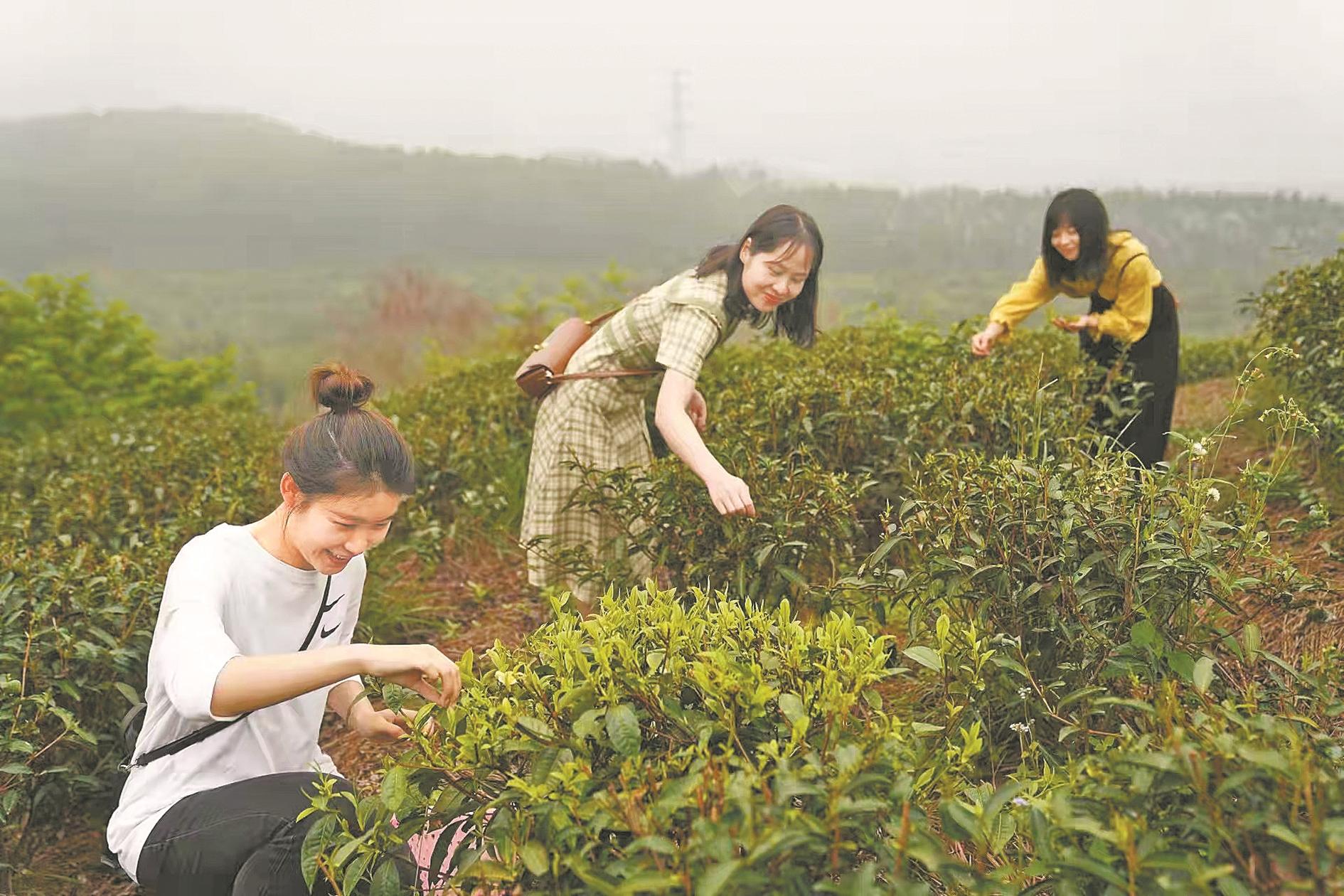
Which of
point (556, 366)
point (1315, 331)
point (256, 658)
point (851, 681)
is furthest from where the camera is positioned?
point (1315, 331)

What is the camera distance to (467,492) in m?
4.84

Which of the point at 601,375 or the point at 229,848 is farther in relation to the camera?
the point at 601,375

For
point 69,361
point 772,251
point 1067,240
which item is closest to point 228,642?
point 772,251

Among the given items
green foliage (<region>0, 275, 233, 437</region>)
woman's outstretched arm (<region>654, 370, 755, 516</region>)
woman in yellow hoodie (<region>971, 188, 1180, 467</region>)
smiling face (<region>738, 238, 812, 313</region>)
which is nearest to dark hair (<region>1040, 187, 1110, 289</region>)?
woman in yellow hoodie (<region>971, 188, 1180, 467</region>)

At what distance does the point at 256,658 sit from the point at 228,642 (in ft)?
0.41

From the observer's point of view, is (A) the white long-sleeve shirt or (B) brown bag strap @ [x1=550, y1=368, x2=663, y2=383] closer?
(A) the white long-sleeve shirt

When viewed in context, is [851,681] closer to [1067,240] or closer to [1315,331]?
[1067,240]

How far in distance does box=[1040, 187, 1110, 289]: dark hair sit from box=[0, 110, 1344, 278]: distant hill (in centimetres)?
1034

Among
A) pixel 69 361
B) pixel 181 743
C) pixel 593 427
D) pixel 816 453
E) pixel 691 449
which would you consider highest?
pixel 691 449

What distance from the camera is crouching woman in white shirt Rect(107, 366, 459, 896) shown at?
6.72 ft

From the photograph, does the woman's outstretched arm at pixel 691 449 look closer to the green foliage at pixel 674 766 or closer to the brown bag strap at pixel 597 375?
the brown bag strap at pixel 597 375

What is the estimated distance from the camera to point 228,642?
2.00m

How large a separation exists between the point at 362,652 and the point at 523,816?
0.44 meters

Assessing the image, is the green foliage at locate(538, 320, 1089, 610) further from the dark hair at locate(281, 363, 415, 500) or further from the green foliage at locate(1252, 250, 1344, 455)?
the dark hair at locate(281, 363, 415, 500)
